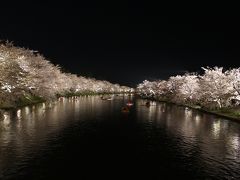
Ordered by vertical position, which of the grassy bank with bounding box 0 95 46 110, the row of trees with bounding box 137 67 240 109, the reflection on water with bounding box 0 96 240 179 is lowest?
the reflection on water with bounding box 0 96 240 179

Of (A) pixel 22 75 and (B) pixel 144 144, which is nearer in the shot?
(B) pixel 144 144

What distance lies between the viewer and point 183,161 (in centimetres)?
3341

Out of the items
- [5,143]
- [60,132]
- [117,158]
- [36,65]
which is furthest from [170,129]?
[36,65]

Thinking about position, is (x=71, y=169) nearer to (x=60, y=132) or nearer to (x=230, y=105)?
(x=60, y=132)

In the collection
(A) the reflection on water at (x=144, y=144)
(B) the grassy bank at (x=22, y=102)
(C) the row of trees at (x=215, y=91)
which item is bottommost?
(A) the reflection on water at (x=144, y=144)

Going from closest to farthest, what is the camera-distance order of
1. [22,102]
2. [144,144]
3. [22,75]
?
[144,144] < [22,75] < [22,102]

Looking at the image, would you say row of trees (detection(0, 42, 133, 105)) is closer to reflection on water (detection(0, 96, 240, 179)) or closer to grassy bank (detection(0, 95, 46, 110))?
grassy bank (detection(0, 95, 46, 110))

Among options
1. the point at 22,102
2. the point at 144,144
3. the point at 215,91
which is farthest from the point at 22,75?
the point at 215,91

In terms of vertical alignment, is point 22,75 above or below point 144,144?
above

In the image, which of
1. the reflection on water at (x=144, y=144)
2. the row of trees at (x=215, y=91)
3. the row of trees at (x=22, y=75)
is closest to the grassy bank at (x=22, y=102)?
the row of trees at (x=22, y=75)

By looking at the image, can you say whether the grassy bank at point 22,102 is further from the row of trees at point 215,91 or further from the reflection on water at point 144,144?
the row of trees at point 215,91

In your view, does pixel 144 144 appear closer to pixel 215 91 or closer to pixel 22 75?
pixel 22 75

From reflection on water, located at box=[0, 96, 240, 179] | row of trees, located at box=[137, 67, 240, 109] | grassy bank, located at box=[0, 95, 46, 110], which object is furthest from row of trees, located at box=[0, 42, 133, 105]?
row of trees, located at box=[137, 67, 240, 109]

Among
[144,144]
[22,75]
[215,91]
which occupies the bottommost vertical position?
[144,144]
